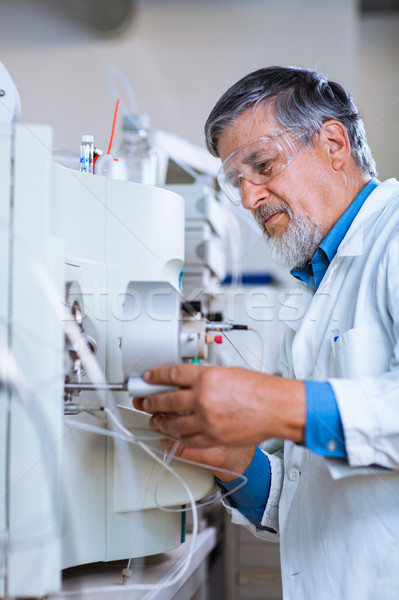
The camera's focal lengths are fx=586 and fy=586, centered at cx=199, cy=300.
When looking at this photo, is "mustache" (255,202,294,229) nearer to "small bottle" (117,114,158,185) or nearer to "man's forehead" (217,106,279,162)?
"man's forehead" (217,106,279,162)

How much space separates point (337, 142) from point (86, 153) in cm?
47

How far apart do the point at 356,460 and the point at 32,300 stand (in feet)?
1.41

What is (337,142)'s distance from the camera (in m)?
1.11

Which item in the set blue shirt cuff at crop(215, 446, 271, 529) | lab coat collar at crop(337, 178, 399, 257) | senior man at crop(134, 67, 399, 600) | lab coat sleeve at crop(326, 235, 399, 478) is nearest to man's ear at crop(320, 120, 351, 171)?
senior man at crop(134, 67, 399, 600)

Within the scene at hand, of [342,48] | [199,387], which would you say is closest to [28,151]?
[199,387]

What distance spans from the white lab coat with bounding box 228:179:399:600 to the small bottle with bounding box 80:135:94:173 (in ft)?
1.49

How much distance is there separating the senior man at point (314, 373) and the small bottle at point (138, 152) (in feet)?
1.09

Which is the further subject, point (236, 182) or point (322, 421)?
point (236, 182)

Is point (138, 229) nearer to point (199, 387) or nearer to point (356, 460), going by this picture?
point (199, 387)

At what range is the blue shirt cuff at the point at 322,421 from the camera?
704 mm

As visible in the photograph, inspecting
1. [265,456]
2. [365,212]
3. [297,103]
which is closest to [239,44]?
[297,103]

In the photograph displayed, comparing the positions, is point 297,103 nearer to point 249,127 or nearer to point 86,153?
point 249,127

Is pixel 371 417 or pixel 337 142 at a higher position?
pixel 337 142

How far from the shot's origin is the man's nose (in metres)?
1.08
